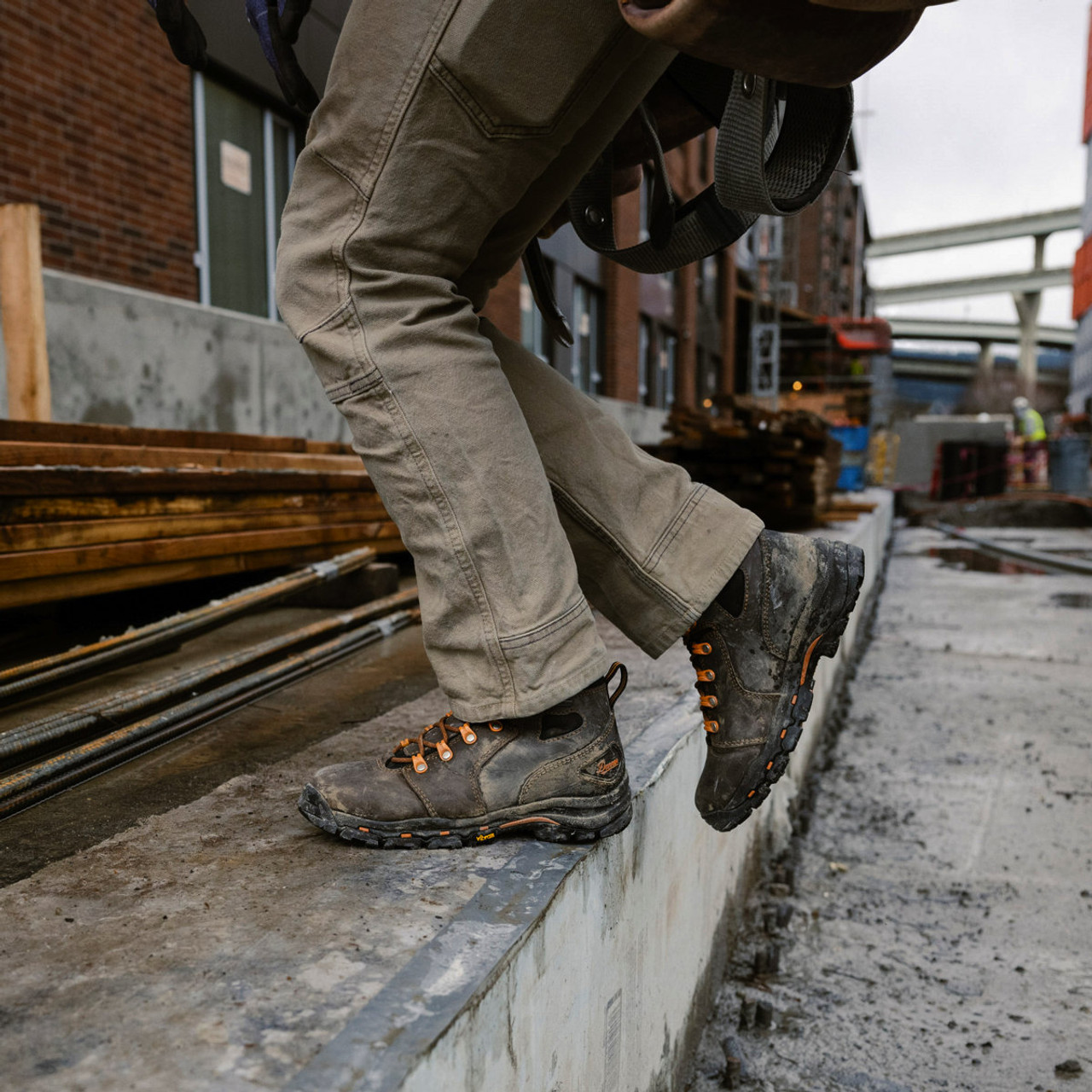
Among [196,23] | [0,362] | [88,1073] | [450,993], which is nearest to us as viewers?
[88,1073]

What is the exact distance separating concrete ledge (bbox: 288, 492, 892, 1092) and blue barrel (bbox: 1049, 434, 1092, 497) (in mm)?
18902

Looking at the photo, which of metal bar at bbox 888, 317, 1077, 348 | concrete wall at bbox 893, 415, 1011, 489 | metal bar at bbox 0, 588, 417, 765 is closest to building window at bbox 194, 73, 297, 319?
metal bar at bbox 0, 588, 417, 765

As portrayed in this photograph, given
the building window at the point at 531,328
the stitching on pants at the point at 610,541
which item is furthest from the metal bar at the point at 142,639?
the building window at the point at 531,328

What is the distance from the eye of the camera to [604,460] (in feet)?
5.04

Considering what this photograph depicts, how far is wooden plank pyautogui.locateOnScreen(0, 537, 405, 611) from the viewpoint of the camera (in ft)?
7.91

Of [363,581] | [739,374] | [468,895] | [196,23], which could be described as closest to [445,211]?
[196,23]

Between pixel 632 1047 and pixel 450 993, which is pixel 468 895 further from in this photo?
pixel 632 1047

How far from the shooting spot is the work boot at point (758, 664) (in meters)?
1.52

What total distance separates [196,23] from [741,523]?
1233 millimetres

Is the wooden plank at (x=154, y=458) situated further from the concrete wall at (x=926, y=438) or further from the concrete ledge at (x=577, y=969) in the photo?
the concrete wall at (x=926, y=438)

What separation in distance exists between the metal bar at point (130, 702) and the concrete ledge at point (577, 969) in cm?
107

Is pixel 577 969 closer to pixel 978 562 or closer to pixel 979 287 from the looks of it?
pixel 978 562

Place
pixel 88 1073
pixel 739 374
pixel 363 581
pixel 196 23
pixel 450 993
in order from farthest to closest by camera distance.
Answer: pixel 739 374 < pixel 363 581 < pixel 196 23 < pixel 450 993 < pixel 88 1073

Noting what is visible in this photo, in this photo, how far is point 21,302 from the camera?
3.90 metres
